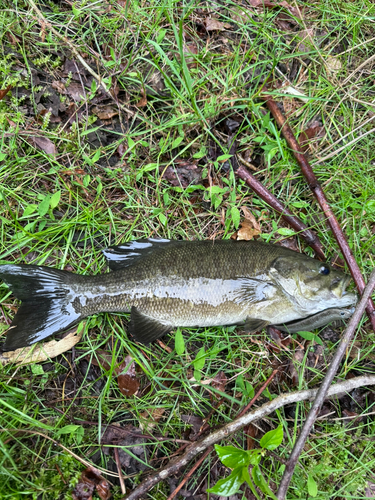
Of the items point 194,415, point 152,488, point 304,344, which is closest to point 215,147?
point 304,344

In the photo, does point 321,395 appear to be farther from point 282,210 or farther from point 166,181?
point 166,181

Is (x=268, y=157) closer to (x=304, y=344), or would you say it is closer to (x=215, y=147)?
(x=215, y=147)

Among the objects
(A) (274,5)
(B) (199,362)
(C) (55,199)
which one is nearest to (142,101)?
(C) (55,199)

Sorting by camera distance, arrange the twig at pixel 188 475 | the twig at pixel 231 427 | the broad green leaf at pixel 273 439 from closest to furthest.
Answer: the broad green leaf at pixel 273 439 → the twig at pixel 231 427 → the twig at pixel 188 475

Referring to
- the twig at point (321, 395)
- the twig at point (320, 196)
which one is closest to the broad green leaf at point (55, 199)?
the twig at point (320, 196)

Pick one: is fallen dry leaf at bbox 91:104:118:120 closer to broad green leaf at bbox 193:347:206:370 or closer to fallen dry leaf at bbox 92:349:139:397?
fallen dry leaf at bbox 92:349:139:397

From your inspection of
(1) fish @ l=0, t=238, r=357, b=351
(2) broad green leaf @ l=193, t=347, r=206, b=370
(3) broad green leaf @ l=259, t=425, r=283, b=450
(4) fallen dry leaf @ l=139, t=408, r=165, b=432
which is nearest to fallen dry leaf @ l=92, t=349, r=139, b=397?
(4) fallen dry leaf @ l=139, t=408, r=165, b=432

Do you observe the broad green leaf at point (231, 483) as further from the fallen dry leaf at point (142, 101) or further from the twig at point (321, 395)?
the fallen dry leaf at point (142, 101)
